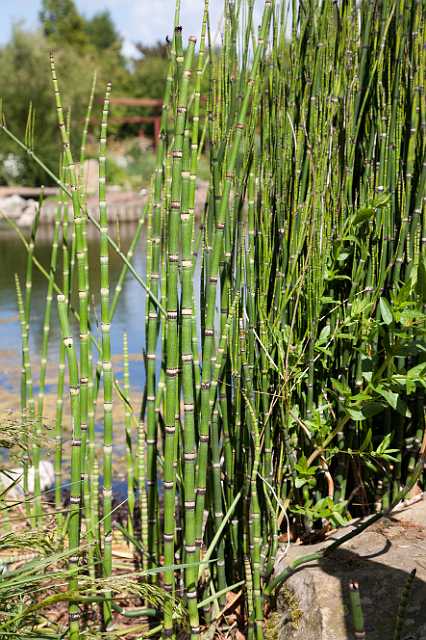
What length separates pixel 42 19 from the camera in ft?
97.1

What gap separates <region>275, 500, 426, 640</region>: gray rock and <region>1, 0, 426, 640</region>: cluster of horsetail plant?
0.06 meters

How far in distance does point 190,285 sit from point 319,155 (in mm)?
431

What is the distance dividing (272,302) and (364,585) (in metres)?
0.55

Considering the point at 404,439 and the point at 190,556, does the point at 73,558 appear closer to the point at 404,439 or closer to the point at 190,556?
the point at 190,556

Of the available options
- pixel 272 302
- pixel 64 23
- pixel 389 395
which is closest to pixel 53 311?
pixel 272 302

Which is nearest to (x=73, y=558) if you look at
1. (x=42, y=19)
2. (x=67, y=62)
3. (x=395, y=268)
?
(x=395, y=268)

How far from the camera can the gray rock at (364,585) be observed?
1231 mm

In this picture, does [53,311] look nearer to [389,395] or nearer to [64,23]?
[389,395]

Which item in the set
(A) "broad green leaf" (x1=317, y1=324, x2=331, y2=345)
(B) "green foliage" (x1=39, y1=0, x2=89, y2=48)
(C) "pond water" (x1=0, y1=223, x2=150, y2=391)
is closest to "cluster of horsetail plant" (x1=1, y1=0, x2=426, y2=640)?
(A) "broad green leaf" (x1=317, y1=324, x2=331, y2=345)

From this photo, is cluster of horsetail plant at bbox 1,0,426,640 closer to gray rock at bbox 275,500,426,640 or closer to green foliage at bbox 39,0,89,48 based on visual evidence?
gray rock at bbox 275,500,426,640

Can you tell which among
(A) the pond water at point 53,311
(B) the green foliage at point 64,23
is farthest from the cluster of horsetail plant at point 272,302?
(B) the green foliage at point 64,23

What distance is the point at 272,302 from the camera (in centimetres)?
146

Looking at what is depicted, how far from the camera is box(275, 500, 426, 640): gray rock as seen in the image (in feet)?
4.04

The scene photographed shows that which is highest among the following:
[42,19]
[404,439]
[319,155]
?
[42,19]
